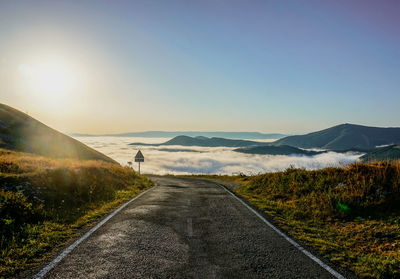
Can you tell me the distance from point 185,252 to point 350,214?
22.3 ft

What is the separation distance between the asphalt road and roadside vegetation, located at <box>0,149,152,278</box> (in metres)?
0.87

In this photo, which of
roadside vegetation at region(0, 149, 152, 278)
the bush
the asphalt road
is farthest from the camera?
the bush

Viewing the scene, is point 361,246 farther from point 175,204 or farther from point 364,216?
point 175,204

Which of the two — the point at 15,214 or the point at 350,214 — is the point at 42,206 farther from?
the point at 350,214

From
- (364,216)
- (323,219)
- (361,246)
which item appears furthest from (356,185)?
(361,246)

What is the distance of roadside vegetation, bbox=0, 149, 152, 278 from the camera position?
538cm

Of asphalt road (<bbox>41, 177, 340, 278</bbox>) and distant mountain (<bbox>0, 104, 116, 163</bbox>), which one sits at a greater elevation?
distant mountain (<bbox>0, 104, 116, 163</bbox>)

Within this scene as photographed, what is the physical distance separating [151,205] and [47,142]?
190 feet

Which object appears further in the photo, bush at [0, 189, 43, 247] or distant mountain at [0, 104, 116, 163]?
distant mountain at [0, 104, 116, 163]

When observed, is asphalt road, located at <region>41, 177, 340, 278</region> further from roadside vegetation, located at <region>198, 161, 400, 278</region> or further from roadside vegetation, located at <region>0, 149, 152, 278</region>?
roadside vegetation, located at <region>198, 161, 400, 278</region>

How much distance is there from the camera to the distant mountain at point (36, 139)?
1824 inches

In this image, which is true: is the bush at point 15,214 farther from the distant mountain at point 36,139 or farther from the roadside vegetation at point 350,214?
the distant mountain at point 36,139

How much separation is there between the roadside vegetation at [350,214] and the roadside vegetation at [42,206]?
6347 mm

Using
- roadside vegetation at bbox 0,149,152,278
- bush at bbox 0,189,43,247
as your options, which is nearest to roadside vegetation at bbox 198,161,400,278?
roadside vegetation at bbox 0,149,152,278
